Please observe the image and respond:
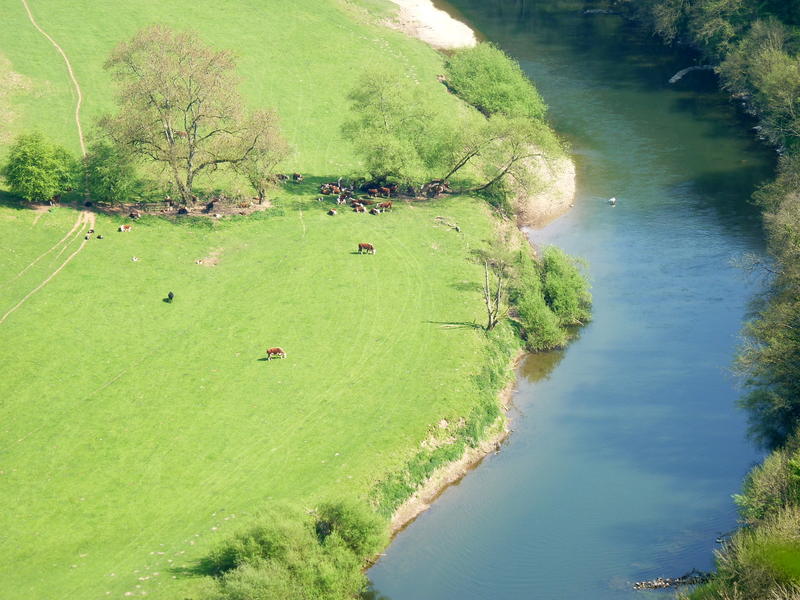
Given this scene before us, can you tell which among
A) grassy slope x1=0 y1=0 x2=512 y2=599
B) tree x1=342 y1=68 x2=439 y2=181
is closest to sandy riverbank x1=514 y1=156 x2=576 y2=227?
grassy slope x1=0 y1=0 x2=512 y2=599

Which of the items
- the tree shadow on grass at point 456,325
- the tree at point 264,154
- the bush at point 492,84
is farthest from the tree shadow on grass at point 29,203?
the bush at point 492,84

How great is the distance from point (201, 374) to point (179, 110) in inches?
1235

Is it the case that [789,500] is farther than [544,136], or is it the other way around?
[544,136]

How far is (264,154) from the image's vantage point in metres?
88.8

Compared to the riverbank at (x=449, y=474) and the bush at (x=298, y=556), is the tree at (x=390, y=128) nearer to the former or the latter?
the riverbank at (x=449, y=474)

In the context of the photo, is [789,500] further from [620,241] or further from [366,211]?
[366,211]

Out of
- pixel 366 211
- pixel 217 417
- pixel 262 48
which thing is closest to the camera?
pixel 217 417

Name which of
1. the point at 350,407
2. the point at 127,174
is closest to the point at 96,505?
the point at 350,407

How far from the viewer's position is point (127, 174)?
3403 inches

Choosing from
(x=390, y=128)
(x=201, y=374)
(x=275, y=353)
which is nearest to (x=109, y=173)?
(x=390, y=128)

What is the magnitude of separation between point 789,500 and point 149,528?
34235 mm

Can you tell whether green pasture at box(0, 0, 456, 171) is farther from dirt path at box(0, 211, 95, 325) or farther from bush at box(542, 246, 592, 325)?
bush at box(542, 246, 592, 325)

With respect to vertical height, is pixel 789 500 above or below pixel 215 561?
above

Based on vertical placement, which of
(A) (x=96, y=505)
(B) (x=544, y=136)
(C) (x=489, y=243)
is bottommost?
(A) (x=96, y=505)
